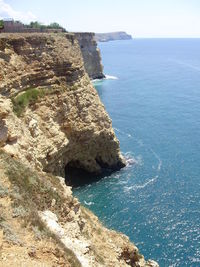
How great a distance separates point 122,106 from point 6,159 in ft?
242

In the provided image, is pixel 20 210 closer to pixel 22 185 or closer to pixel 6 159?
pixel 22 185

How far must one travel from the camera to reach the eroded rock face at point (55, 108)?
144ft

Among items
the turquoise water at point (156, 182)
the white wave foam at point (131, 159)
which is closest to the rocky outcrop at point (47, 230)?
the turquoise water at point (156, 182)

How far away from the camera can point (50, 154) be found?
4653cm

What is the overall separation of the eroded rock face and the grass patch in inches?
17.2

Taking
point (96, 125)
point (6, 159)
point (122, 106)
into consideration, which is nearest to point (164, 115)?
point (122, 106)

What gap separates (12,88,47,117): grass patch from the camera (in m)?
43.6

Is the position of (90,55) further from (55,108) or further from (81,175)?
(55,108)

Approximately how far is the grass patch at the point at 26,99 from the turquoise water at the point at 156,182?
15929 mm

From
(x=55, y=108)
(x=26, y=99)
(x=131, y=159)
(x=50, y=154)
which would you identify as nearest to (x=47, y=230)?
(x=50, y=154)

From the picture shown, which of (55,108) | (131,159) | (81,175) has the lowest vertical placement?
(81,175)

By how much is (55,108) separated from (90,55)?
96564 mm

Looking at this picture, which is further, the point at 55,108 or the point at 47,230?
the point at 55,108

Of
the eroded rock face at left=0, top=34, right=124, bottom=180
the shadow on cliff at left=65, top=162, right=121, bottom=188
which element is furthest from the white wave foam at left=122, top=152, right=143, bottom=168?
the shadow on cliff at left=65, top=162, right=121, bottom=188
